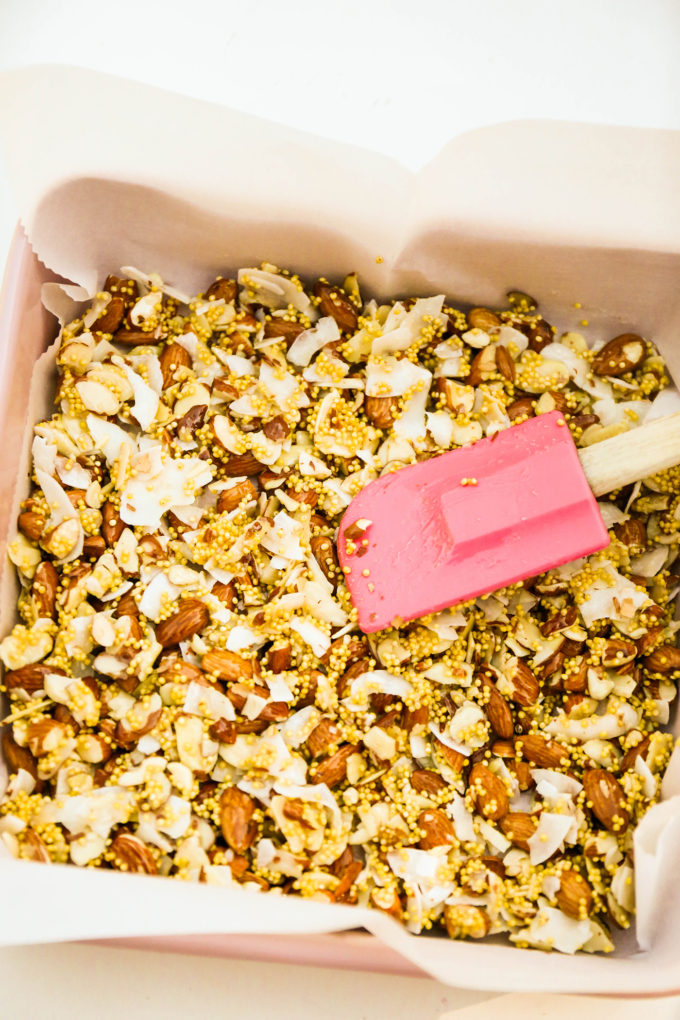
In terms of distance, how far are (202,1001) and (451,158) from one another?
0.91 metres

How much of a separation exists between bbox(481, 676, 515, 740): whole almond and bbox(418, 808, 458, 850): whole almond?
0.11 metres

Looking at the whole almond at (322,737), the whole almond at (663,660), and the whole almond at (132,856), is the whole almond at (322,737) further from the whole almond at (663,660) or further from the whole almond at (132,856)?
the whole almond at (663,660)

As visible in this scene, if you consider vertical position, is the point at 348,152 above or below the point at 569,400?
above

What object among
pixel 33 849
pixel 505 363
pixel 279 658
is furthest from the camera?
pixel 505 363

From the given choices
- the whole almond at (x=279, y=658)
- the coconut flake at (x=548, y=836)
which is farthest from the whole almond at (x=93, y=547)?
the coconut flake at (x=548, y=836)

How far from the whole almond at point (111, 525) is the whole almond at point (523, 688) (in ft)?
1.47

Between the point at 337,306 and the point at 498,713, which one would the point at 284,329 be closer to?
the point at 337,306

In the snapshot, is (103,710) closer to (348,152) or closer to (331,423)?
(331,423)

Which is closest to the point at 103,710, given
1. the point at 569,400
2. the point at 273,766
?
the point at 273,766

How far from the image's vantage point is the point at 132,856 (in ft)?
2.63

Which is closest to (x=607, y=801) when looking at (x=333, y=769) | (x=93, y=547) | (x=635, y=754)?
(x=635, y=754)

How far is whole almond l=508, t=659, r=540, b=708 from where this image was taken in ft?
2.95

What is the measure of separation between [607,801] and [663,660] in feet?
0.54

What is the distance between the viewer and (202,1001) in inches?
33.4
